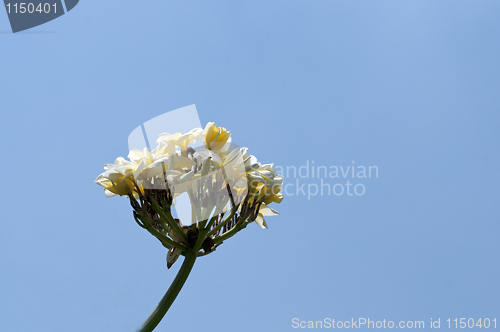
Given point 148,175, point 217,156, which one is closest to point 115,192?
point 148,175

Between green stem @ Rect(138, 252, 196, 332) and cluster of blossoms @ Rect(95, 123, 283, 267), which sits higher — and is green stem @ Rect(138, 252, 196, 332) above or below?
below

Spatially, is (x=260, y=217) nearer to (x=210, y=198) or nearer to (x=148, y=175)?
(x=210, y=198)

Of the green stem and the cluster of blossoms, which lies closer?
the green stem

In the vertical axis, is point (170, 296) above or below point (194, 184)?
below

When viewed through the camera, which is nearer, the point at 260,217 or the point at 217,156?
the point at 217,156
